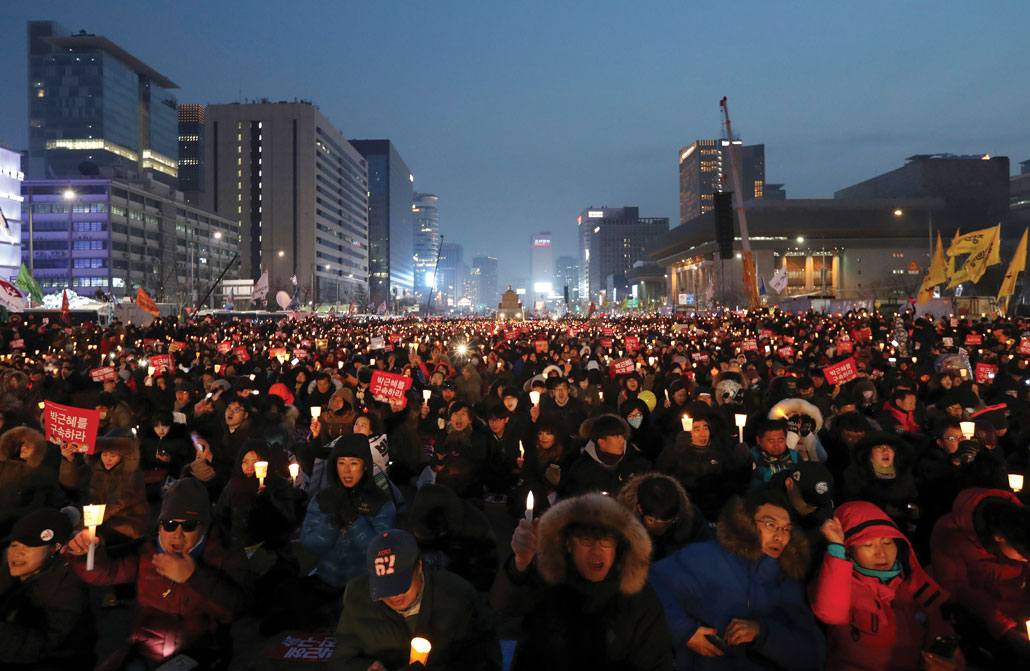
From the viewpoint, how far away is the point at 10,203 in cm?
6512

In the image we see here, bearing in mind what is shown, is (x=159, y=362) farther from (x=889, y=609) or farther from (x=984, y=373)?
(x=984, y=373)

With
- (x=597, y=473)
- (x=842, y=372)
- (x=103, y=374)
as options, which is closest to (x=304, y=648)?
(x=597, y=473)

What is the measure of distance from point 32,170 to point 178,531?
632 feet

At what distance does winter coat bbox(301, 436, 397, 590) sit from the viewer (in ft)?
17.3

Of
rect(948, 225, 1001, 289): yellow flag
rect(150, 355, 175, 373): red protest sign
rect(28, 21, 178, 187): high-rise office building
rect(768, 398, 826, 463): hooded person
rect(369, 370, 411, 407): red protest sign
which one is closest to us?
rect(768, 398, 826, 463): hooded person

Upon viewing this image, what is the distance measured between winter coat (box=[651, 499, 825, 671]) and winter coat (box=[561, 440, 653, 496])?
81.4 inches

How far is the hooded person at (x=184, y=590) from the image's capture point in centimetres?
418

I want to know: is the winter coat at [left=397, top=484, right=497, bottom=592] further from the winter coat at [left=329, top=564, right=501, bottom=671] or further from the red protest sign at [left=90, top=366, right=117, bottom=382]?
the red protest sign at [left=90, top=366, right=117, bottom=382]

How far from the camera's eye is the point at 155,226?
109 m

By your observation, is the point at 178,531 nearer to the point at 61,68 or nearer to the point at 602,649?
the point at 602,649

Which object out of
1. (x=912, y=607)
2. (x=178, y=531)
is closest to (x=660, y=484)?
(x=912, y=607)

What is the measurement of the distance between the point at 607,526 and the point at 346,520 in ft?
8.38

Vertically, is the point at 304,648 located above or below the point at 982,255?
below

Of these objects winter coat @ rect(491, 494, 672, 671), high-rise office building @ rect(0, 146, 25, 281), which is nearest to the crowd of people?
winter coat @ rect(491, 494, 672, 671)
